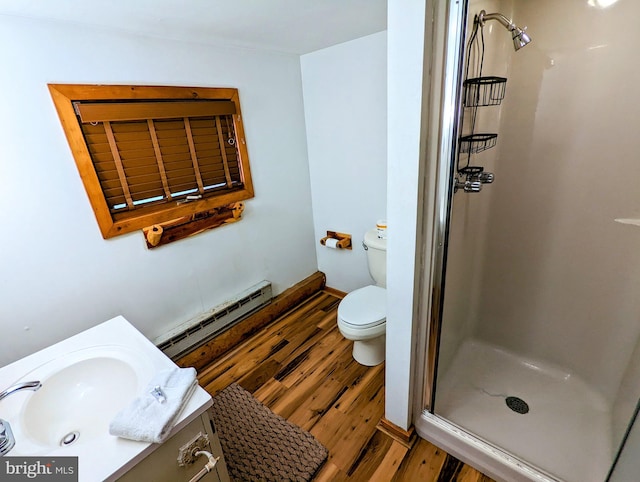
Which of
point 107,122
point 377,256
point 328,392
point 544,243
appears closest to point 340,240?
point 377,256

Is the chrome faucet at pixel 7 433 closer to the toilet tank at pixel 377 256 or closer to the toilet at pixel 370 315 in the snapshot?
the toilet at pixel 370 315

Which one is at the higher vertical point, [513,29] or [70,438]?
[513,29]

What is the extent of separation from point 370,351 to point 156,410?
1357mm

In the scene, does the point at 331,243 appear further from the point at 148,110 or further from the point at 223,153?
the point at 148,110

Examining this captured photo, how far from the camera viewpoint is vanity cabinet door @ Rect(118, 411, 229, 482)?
788 mm

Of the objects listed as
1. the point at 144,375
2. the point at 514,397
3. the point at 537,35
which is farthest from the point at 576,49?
the point at 144,375

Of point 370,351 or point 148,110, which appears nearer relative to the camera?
point 148,110

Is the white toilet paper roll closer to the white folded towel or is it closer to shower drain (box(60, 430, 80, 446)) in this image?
the white folded towel

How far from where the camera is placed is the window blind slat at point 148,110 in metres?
1.38

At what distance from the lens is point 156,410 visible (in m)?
0.82

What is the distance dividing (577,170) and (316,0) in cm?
151

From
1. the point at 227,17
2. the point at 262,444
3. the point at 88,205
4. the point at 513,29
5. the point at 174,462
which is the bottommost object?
the point at 262,444

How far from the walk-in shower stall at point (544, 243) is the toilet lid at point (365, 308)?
40cm

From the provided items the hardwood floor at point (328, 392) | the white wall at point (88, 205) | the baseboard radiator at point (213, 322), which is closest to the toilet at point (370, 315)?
the hardwood floor at point (328, 392)
